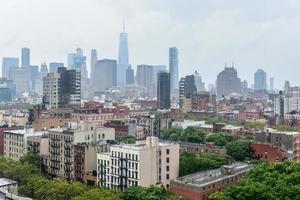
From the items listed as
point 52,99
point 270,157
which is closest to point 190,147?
point 270,157

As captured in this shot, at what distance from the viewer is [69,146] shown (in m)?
76.9

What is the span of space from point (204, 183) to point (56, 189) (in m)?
17.2

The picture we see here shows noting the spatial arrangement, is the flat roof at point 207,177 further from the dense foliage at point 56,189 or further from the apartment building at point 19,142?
the apartment building at point 19,142

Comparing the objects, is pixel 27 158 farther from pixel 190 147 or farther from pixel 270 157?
pixel 270 157

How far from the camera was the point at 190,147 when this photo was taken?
91.7 m

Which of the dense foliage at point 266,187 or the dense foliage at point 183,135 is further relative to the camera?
the dense foliage at point 183,135

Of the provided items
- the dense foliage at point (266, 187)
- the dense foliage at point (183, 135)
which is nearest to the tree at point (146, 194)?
the dense foliage at point (266, 187)

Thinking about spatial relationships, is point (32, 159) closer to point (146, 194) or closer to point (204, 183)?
point (146, 194)

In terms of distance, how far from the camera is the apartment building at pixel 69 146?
75.6 metres

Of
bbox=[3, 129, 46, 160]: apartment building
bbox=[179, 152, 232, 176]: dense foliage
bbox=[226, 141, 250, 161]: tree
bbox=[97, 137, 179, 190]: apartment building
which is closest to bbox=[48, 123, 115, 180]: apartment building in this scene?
bbox=[3, 129, 46, 160]: apartment building

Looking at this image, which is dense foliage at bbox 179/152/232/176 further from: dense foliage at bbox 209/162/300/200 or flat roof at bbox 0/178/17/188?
flat roof at bbox 0/178/17/188

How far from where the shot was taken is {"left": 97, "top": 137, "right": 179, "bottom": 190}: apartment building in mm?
64750

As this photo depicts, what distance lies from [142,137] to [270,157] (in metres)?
38.9

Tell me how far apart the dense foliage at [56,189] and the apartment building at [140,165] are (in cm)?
547
